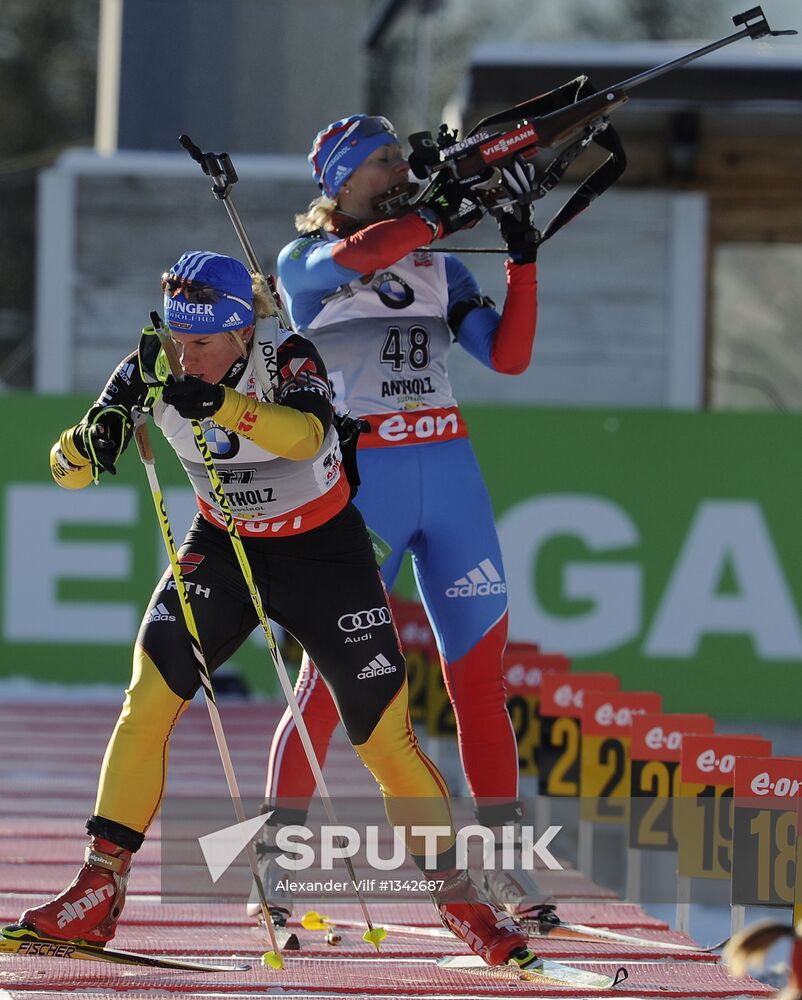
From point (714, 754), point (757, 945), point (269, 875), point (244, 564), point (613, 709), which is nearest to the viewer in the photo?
point (757, 945)

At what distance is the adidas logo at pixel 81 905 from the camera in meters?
3.66

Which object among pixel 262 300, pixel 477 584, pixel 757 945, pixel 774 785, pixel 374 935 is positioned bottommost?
pixel 374 935

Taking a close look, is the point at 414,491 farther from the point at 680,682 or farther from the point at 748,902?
the point at 680,682

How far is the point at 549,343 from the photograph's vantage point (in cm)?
1109

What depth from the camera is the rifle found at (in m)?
4.45

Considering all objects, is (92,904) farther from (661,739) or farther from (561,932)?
(661,739)

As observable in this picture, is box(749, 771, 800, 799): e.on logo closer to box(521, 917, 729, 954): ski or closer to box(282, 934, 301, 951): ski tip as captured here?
box(521, 917, 729, 954): ski

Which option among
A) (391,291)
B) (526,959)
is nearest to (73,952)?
(526,959)

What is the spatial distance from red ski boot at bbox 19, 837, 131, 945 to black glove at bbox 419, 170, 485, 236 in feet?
5.63

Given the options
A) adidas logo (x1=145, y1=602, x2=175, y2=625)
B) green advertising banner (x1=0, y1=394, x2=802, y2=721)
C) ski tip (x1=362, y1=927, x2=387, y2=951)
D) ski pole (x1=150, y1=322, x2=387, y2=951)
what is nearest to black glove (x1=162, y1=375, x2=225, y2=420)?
ski pole (x1=150, y1=322, x2=387, y2=951)

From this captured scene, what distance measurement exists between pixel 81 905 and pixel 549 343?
7785 mm

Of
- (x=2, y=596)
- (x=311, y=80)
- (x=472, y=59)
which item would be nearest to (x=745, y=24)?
(x=2, y=596)

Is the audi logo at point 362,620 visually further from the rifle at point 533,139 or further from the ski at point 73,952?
the rifle at point 533,139

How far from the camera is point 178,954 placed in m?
3.94
